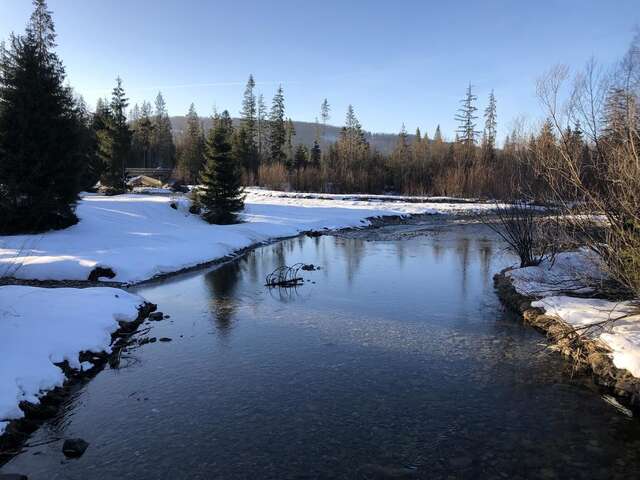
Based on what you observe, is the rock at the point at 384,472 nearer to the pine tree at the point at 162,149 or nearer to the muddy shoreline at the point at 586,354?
the muddy shoreline at the point at 586,354

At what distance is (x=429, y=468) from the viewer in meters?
6.32

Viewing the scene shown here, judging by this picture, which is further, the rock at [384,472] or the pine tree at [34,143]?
the pine tree at [34,143]

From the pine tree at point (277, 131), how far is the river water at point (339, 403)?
65.5 metres

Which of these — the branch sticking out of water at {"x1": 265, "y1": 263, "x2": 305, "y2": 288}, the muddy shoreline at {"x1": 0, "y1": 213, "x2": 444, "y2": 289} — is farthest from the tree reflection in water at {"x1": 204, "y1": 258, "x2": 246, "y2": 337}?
the branch sticking out of water at {"x1": 265, "y1": 263, "x2": 305, "y2": 288}

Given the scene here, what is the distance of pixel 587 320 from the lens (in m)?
10.5

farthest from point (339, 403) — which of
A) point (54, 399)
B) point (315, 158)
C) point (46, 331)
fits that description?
point (315, 158)

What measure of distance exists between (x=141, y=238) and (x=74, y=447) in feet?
58.4

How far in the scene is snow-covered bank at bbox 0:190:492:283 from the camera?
17000mm

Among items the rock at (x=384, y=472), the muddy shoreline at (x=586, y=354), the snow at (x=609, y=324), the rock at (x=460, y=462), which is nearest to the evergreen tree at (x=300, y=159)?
the muddy shoreline at (x=586, y=354)

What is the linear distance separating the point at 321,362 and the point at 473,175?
57.0 metres

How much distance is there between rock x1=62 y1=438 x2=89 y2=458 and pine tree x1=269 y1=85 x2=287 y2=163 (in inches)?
2782

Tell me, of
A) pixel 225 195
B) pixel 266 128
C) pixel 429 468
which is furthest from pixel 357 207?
pixel 266 128

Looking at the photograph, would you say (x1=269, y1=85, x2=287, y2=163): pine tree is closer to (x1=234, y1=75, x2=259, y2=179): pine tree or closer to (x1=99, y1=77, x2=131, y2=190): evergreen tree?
A: (x1=234, y1=75, x2=259, y2=179): pine tree

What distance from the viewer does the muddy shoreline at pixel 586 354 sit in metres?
8.31
